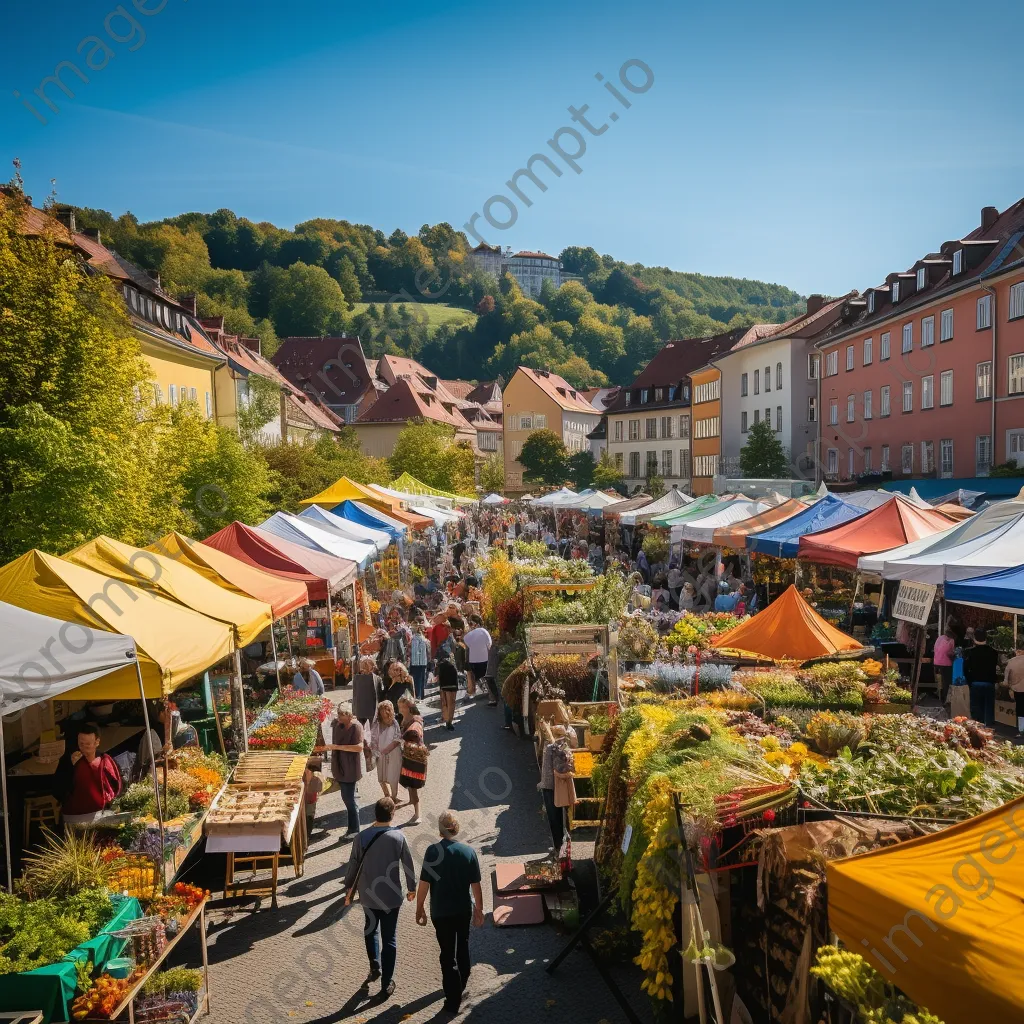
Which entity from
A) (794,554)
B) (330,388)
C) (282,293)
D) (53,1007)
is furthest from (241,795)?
(282,293)

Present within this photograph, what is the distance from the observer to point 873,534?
631 inches

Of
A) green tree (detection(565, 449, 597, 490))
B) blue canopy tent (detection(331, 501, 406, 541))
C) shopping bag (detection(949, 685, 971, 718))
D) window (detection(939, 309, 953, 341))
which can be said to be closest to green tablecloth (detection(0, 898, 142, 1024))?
shopping bag (detection(949, 685, 971, 718))

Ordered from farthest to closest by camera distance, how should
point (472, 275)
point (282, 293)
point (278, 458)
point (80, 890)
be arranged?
point (472, 275) < point (282, 293) < point (278, 458) < point (80, 890)

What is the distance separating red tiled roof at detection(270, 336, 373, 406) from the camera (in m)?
76.1

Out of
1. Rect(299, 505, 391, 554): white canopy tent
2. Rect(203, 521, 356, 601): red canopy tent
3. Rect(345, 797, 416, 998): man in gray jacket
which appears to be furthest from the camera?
Rect(299, 505, 391, 554): white canopy tent

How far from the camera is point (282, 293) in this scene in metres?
93.1

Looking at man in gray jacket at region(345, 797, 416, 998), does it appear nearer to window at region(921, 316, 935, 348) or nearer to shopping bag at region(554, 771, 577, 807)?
shopping bag at region(554, 771, 577, 807)

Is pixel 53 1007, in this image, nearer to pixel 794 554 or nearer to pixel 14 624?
pixel 14 624

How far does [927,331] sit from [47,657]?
36177mm

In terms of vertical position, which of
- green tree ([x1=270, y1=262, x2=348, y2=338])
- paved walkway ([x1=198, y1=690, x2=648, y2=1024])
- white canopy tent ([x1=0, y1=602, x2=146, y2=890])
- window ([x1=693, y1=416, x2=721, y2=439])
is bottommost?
paved walkway ([x1=198, y1=690, x2=648, y2=1024])

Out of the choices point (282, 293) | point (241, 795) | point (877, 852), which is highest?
point (282, 293)

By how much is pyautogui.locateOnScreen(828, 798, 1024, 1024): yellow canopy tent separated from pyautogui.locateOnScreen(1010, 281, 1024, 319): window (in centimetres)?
3039

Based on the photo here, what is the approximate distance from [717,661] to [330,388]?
225 ft

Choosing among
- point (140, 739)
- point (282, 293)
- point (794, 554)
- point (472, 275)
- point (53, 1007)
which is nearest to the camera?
point (53, 1007)
